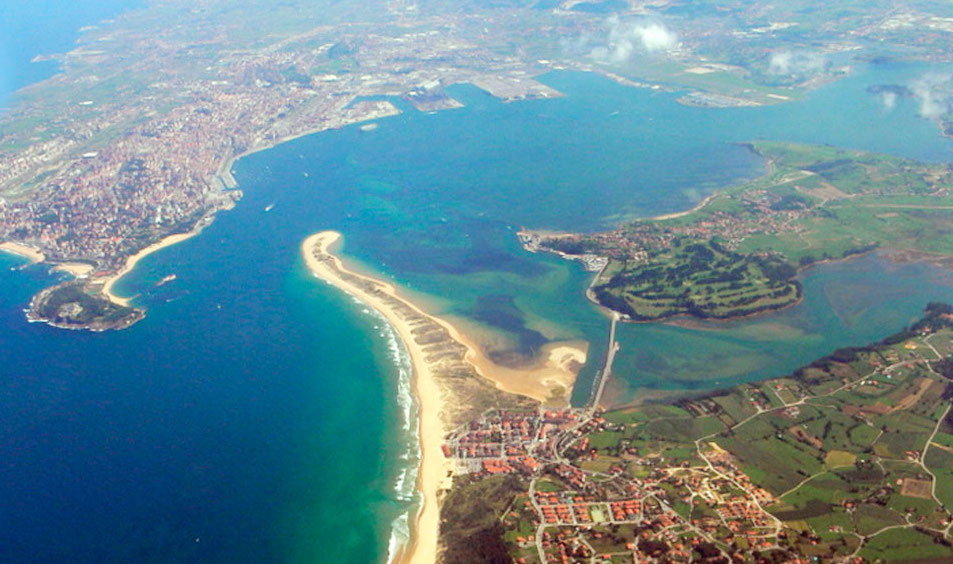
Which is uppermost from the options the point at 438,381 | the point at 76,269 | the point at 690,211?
the point at 76,269

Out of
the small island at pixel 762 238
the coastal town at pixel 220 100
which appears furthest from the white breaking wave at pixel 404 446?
the coastal town at pixel 220 100

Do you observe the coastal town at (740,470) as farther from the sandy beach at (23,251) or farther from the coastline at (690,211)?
the sandy beach at (23,251)

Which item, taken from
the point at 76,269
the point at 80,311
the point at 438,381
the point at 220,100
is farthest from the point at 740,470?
the point at 220,100

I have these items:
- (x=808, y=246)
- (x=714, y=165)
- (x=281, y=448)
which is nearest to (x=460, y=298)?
(x=281, y=448)

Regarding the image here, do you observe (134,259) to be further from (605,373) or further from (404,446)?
(605,373)

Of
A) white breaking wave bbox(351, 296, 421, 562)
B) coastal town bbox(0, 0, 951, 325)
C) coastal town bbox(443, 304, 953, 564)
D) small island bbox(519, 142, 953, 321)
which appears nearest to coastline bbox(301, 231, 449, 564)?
white breaking wave bbox(351, 296, 421, 562)

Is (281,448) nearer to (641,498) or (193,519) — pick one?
(193,519)

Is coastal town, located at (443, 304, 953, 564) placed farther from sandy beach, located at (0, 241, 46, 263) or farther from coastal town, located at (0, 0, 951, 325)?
sandy beach, located at (0, 241, 46, 263)

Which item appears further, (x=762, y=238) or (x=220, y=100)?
(x=220, y=100)

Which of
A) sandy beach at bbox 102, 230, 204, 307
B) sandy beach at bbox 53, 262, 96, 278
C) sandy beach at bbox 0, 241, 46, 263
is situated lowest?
sandy beach at bbox 102, 230, 204, 307
